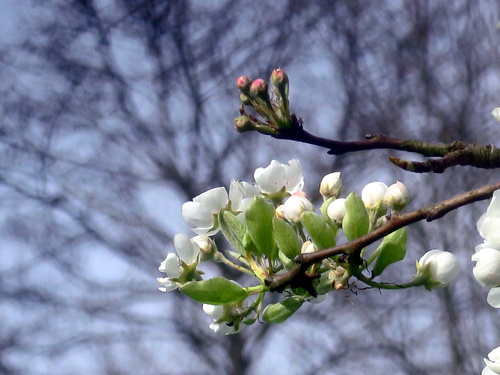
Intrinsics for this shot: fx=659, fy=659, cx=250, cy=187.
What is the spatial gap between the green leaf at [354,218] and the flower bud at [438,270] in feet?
0.24

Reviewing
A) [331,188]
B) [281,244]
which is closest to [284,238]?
[281,244]

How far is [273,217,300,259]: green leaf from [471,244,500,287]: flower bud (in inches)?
3.0

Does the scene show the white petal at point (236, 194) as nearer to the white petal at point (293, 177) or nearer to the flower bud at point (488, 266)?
the white petal at point (293, 177)

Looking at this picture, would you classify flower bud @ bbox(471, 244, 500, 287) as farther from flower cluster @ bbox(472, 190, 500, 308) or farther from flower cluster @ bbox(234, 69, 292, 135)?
flower cluster @ bbox(234, 69, 292, 135)

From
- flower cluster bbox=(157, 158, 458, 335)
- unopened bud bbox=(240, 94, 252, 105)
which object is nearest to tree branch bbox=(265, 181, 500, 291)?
flower cluster bbox=(157, 158, 458, 335)

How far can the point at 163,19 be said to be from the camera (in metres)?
4.23

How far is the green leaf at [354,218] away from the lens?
289mm

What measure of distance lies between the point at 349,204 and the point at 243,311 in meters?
0.08

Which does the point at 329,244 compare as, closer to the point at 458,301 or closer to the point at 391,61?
the point at 458,301

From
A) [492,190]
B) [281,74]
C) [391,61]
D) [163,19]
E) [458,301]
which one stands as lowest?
[492,190]

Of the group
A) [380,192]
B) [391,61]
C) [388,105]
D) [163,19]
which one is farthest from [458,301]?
[380,192]

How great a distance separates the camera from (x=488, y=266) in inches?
10.8

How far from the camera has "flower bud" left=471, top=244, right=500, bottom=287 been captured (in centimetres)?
27

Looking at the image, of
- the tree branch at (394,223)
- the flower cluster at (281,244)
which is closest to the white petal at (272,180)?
the flower cluster at (281,244)
